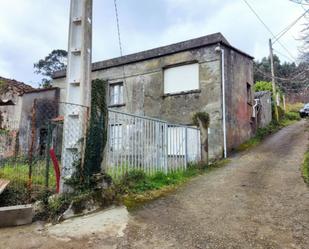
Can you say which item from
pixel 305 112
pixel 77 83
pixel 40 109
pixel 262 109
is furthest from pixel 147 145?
pixel 305 112

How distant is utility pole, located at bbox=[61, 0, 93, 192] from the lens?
7297 mm

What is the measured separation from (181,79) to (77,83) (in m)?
9.31

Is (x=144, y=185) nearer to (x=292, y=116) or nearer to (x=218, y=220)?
(x=218, y=220)

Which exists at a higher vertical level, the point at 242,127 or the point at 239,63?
the point at 239,63

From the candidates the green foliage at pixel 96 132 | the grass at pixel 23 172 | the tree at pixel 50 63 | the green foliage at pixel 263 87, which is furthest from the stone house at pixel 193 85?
the tree at pixel 50 63

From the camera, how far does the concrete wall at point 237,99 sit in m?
15.6

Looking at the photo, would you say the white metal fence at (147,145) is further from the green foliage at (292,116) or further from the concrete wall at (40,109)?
the green foliage at (292,116)

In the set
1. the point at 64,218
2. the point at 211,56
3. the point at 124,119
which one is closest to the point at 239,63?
the point at 211,56

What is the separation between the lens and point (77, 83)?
7629 millimetres

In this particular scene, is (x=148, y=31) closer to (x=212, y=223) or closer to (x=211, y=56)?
(x=211, y=56)

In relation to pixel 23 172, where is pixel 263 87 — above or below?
above

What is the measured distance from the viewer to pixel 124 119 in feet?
28.8

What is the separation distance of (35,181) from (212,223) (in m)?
4.70

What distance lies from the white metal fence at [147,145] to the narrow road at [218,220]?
130 centimetres
